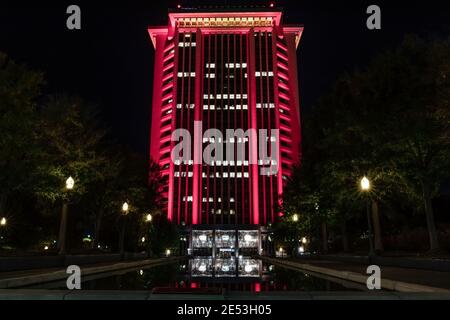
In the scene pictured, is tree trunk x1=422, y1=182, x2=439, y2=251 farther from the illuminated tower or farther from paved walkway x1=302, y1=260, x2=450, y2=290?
the illuminated tower

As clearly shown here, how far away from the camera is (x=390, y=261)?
2092 centimetres

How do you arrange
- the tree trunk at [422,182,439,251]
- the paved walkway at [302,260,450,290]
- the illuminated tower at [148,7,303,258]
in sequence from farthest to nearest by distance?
the illuminated tower at [148,7,303,258]
the tree trunk at [422,182,439,251]
the paved walkway at [302,260,450,290]

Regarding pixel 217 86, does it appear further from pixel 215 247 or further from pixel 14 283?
pixel 14 283

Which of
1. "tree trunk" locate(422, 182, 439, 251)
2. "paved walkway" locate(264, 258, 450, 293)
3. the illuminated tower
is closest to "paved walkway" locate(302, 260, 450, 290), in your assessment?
"paved walkway" locate(264, 258, 450, 293)

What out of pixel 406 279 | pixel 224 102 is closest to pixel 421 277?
pixel 406 279

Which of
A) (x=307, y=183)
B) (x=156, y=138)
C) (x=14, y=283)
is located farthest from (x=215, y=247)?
(x=14, y=283)

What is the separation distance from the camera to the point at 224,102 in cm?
12431

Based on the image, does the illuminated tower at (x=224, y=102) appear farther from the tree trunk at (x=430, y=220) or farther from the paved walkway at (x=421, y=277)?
the paved walkway at (x=421, y=277)

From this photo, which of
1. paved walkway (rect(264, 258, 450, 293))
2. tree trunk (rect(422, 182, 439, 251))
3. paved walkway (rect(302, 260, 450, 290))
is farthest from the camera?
tree trunk (rect(422, 182, 439, 251))

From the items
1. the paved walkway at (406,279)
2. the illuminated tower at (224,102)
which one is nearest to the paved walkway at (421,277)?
the paved walkway at (406,279)

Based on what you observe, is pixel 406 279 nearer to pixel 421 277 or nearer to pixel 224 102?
pixel 421 277

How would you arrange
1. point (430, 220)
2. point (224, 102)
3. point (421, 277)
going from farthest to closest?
point (224, 102), point (430, 220), point (421, 277)

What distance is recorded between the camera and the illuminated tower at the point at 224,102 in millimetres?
114688

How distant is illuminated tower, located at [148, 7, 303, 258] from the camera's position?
114688 mm
